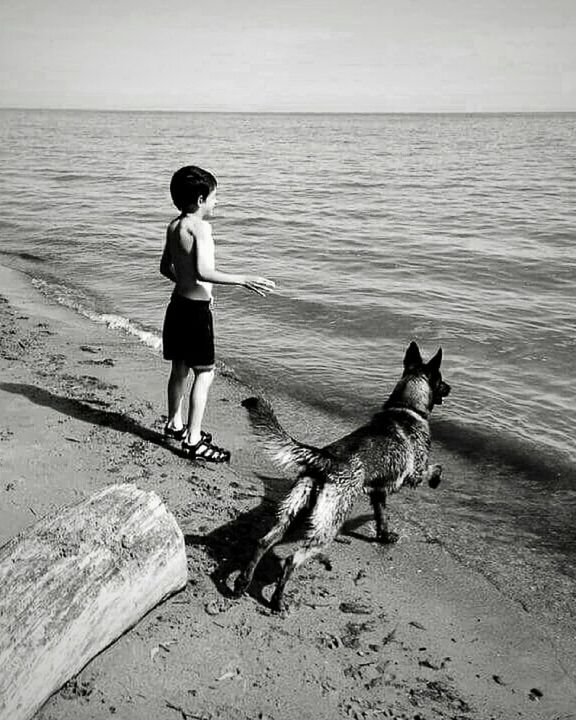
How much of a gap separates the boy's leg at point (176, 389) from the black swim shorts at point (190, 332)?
12 centimetres

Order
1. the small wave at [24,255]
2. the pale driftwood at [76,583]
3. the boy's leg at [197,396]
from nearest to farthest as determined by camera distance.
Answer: the pale driftwood at [76,583]
the boy's leg at [197,396]
the small wave at [24,255]

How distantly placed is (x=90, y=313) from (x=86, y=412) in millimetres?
4315

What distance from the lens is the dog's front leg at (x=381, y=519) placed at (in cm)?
423

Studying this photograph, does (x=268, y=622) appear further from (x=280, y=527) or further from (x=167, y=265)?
(x=167, y=265)

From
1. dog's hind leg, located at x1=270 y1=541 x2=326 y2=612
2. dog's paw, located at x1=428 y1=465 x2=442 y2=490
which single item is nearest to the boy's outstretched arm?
dog's hind leg, located at x1=270 y1=541 x2=326 y2=612

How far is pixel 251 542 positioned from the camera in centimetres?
416

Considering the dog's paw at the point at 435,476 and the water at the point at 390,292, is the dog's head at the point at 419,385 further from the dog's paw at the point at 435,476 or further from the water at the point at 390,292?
the water at the point at 390,292

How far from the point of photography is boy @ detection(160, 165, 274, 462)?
4.47 m

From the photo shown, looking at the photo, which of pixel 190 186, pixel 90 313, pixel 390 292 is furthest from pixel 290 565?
pixel 390 292

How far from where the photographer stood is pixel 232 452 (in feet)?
18.4

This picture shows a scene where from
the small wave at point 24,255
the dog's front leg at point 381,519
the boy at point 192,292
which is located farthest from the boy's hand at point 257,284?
the small wave at point 24,255

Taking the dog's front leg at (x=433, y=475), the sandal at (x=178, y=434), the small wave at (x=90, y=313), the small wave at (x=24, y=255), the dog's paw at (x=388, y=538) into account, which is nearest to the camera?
the dog's paw at (x=388, y=538)

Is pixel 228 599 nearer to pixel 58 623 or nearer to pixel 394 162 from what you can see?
Result: pixel 58 623

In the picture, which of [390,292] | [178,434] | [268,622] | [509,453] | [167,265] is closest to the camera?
[268,622]
